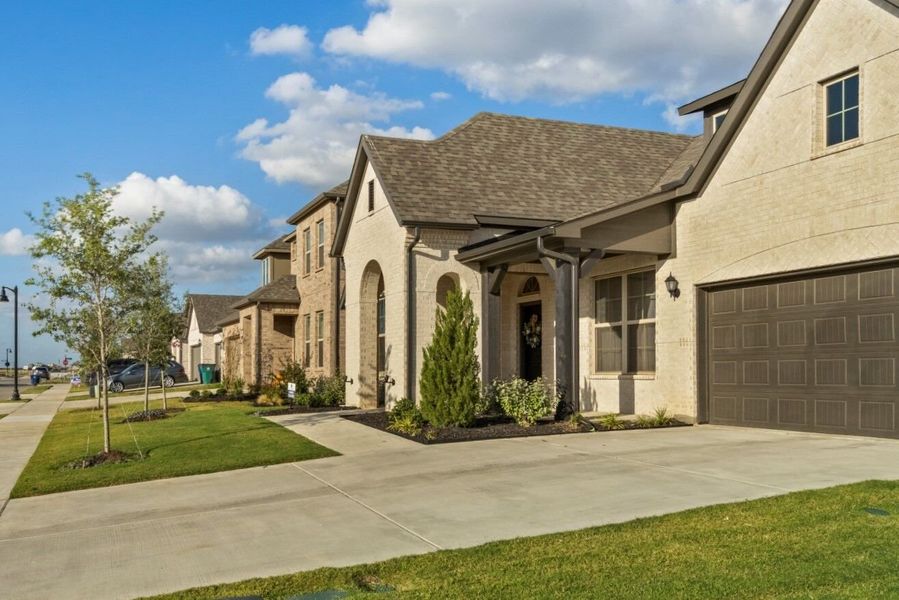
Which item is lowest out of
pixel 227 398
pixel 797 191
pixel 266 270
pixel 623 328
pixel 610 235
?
pixel 227 398

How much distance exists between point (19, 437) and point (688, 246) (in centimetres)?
1433

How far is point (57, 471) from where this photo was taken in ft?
39.2

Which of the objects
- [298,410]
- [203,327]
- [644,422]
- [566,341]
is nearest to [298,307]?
[298,410]

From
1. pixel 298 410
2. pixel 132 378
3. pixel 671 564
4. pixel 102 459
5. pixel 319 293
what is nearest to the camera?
pixel 671 564

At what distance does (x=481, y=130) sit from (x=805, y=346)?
11045mm

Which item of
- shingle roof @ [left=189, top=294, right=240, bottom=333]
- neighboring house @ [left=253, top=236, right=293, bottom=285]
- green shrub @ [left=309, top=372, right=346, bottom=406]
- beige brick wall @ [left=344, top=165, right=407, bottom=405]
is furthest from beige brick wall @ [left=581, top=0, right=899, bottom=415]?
shingle roof @ [left=189, top=294, right=240, bottom=333]

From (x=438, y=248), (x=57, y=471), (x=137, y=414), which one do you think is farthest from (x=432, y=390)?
(x=137, y=414)

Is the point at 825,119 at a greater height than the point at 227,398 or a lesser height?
greater

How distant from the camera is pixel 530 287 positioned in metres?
20.6

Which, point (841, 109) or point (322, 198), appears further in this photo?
point (322, 198)

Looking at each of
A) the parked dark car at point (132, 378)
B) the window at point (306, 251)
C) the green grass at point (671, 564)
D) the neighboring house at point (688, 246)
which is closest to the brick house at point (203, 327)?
the parked dark car at point (132, 378)

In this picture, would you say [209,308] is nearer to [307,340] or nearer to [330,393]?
[307,340]

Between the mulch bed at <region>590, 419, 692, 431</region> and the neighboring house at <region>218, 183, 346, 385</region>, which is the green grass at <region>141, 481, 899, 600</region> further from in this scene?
the neighboring house at <region>218, 183, 346, 385</region>

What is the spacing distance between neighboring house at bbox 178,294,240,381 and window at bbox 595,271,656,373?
35.6 m
